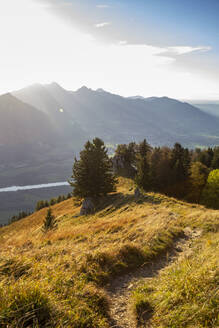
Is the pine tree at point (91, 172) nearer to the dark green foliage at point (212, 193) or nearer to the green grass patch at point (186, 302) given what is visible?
the dark green foliage at point (212, 193)

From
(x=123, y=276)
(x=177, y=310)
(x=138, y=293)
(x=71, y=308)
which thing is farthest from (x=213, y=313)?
(x=123, y=276)

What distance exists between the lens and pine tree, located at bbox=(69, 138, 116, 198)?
38312 mm

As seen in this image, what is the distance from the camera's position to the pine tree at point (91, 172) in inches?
1508

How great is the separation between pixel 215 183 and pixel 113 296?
50.4 m

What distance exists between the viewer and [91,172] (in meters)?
38.2

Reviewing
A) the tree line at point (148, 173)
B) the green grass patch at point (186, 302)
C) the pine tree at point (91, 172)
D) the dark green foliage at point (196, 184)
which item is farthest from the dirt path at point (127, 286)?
the dark green foliage at point (196, 184)

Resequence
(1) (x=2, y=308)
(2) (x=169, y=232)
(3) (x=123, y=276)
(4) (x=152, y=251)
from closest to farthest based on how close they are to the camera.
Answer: (1) (x=2, y=308)
(3) (x=123, y=276)
(4) (x=152, y=251)
(2) (x=169, y=232)

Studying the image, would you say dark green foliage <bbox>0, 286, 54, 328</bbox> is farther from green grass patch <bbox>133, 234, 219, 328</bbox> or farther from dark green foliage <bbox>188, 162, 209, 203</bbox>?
dark green foliage <bbox>188, 162, 209, 203</bbox>

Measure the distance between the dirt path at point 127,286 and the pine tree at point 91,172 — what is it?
28225mm

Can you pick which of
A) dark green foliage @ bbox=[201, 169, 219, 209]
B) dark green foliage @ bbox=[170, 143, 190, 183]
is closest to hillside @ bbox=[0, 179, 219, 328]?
dark green foliage @ bbox=[201, 169, 219, 209]

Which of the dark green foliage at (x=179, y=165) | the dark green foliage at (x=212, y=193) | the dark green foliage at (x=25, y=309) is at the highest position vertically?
the dark green foliage at (x=25, y=309)

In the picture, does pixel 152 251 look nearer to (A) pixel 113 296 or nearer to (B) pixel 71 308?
(A) pixel 113 296

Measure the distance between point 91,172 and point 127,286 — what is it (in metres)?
31.8

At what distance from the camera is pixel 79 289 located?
18.0 feet
